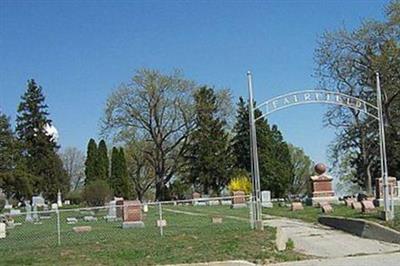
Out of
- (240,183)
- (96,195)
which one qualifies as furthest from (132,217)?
(240,183)

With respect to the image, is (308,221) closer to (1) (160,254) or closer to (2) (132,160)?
(1) (160,254)

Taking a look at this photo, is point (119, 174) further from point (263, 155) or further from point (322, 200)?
point (322, 200)

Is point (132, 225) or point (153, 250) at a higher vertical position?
point (132, 225)

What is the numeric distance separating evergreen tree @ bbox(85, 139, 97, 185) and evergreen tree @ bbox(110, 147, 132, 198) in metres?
2.70

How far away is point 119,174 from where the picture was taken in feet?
243

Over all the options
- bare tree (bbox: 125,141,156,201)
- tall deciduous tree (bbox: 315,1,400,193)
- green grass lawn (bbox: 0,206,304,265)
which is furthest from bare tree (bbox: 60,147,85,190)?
green grass lawn (bbox: 0,206,304,265)

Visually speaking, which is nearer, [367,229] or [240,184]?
[367,229]

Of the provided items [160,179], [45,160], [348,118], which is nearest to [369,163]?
[348,118]

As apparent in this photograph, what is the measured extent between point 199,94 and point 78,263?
54075 mm

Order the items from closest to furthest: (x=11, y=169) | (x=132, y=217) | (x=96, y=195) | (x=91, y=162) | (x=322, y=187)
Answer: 1. (x=132, y=217)
2. (x=322, y=187)
3. (x=96, y=195)
4. (x=11, y=169)
5. (x=91, y=162)

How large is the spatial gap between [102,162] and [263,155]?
19.7 metres

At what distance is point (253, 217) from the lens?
1973 cm

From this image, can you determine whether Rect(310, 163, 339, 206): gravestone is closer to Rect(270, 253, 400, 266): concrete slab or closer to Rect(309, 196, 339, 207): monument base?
Rect(309, 196, 339, 207): monument base

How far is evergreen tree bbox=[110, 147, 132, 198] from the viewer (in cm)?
7350
